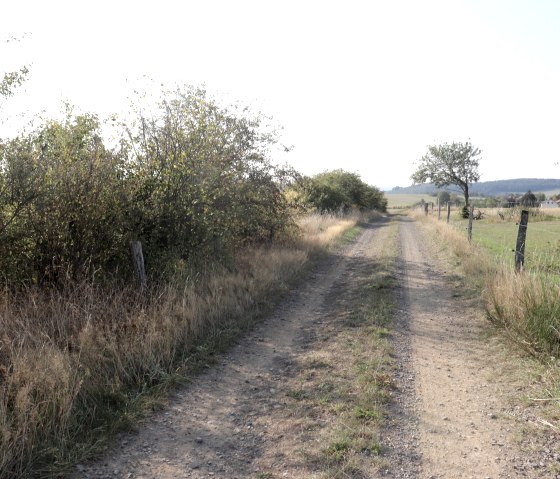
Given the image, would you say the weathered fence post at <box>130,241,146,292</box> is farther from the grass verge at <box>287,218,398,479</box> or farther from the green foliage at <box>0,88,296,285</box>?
the grass verge at <box>287,218,398,479</box>

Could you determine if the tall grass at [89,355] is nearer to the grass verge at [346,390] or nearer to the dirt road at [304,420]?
the dirt road at [304,420]

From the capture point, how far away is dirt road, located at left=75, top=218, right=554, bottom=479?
3408 mm

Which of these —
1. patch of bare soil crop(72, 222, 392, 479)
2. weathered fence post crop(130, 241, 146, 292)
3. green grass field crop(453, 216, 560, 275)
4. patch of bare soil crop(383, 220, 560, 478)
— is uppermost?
weathered fence post crop(130, 241, 146, 292)

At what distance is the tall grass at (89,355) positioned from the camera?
3568 mm

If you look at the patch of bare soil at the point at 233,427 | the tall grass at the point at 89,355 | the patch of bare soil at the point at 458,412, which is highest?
the tall grass at the point at 89,355

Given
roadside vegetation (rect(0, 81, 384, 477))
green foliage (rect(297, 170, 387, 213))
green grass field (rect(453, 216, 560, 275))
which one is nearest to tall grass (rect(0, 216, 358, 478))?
roadside vegetation (rect(0, 81, 384, 477))

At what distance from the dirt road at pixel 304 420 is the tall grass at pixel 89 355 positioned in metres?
0.33

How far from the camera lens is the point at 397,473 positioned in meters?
3.30

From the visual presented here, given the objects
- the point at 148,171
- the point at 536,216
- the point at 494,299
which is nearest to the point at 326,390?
the point at 494,299

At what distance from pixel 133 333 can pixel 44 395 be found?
65.1 inches

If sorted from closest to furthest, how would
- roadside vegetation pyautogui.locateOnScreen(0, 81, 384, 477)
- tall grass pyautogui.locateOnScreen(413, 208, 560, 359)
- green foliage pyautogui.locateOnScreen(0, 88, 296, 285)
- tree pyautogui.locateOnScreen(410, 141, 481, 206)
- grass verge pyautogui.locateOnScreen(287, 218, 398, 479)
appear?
grass verge pyautogui.locateOnScreen(287, 218, 398, 479) → roadside vegetation pyautogui.locateOnScreen(0, 81, 384, 477) → tall grass pyautogui.locateOnScreen(413, 208, 560, 359) → green foliage pyautogui.locateOnScreen(0, 88, 296, 285) → tree pyautogui.locateOnScreen(410, 141, 481, 206)

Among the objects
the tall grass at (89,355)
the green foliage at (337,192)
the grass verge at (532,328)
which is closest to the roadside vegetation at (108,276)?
the tall grass at (89,355)

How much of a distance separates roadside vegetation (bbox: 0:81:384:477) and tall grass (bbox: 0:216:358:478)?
2 cm

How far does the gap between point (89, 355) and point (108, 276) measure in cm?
266
